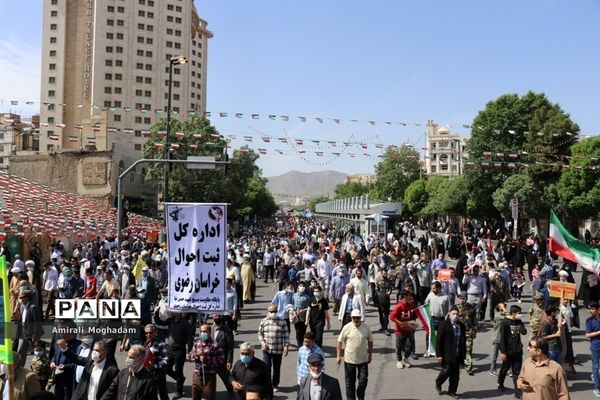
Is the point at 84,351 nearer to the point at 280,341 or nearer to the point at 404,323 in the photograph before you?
the point at 280,341

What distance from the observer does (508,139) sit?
49.2 metres

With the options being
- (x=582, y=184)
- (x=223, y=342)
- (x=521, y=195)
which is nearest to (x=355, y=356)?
(x=223, y=342)

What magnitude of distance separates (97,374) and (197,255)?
198cm

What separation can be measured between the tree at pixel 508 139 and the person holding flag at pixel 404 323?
35.2m

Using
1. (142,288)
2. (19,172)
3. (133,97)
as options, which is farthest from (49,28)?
(142,288)

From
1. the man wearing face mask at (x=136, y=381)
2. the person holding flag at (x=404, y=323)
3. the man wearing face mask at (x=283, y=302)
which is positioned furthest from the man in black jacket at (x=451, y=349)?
the man wearing face mask at (x=136, y=381)

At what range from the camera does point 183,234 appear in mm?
8344

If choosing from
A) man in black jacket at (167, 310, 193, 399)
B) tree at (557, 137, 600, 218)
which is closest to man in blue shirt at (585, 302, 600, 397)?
man in black jacket at (167, 310, 193, 399)

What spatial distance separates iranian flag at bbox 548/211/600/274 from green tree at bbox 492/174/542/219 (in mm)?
31928

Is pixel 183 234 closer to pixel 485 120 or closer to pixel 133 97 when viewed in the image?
pixel 485 120

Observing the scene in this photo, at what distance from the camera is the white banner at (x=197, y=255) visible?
8.22m

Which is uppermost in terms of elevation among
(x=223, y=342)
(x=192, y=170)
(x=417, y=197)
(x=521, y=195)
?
(x=192, y=170)

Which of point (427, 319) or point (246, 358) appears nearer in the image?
point (246, 358)

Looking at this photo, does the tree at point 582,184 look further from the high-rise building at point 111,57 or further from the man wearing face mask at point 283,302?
the high-rise building at point 111,57
